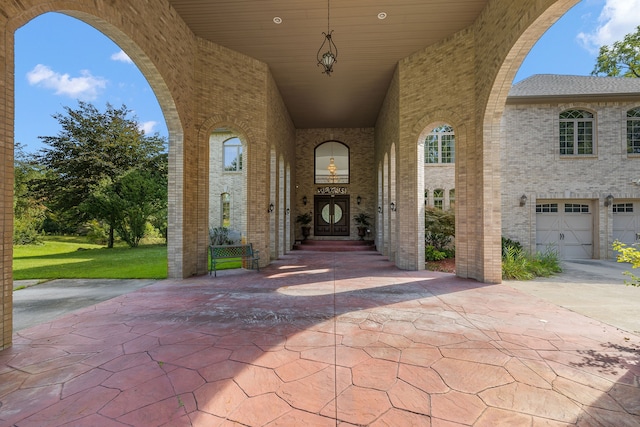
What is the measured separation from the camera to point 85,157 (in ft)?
47.1

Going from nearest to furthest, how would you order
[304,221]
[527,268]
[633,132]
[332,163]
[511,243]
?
[527,268], [511,243], [633,132], [304,221], [332,163]

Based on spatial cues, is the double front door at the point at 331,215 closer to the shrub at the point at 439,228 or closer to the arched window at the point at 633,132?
the shrub at the point at 439,228

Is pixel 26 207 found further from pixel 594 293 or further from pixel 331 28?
pixel 594 293

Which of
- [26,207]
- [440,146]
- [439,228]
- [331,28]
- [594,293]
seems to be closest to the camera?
[594,293]

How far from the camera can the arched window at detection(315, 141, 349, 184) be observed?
14.8m

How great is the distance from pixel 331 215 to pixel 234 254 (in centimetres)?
810

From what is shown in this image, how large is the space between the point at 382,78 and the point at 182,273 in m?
8.46

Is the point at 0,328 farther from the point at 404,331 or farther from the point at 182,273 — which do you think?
the point at 404,331

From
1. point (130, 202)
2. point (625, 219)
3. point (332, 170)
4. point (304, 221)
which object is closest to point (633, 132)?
point (625, 219)

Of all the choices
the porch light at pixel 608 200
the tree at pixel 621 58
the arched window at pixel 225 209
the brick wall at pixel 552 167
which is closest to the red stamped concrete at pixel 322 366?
the brick wall at pixel 552 167

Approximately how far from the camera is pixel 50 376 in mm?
2404

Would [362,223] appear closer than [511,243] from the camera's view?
No

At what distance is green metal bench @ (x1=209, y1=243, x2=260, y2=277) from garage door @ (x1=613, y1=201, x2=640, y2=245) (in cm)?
1351

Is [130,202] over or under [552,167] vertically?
under
